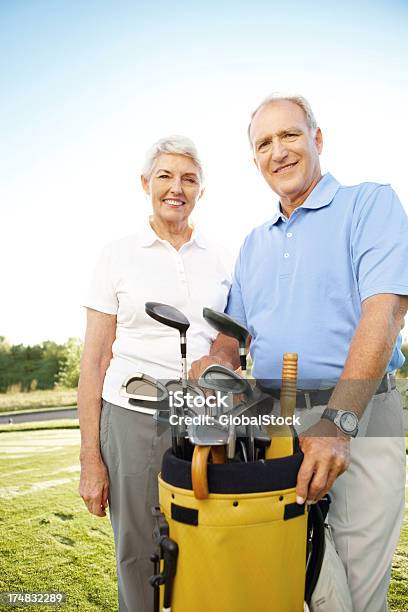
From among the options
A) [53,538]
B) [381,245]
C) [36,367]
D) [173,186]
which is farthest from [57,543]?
[36,367]

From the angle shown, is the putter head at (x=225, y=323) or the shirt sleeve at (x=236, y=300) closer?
the putter head at (x=225, y=323)

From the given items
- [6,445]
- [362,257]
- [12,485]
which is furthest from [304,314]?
[6,445]

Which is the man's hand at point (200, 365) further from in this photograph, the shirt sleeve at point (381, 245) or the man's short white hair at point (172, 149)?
the man's short white hair at point (172, 149)

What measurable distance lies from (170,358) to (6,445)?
20.6 ft

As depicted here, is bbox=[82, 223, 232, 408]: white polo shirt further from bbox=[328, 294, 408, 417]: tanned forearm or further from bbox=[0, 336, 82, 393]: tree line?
bbox=[0, 336, 82, 393]: tree line

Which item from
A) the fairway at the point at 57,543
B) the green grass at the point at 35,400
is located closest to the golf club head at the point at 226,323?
the fairway at the point at 57,543

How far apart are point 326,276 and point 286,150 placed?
14.2 inches

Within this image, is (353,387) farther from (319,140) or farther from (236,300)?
(319,140)

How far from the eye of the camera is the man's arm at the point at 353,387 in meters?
1.10

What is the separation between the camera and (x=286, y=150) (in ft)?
4.96

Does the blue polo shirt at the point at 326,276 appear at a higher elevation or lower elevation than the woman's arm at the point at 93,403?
higher

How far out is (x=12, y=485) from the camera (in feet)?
17.2

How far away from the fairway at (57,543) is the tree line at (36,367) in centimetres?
466

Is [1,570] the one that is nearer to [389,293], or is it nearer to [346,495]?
[346,495]
